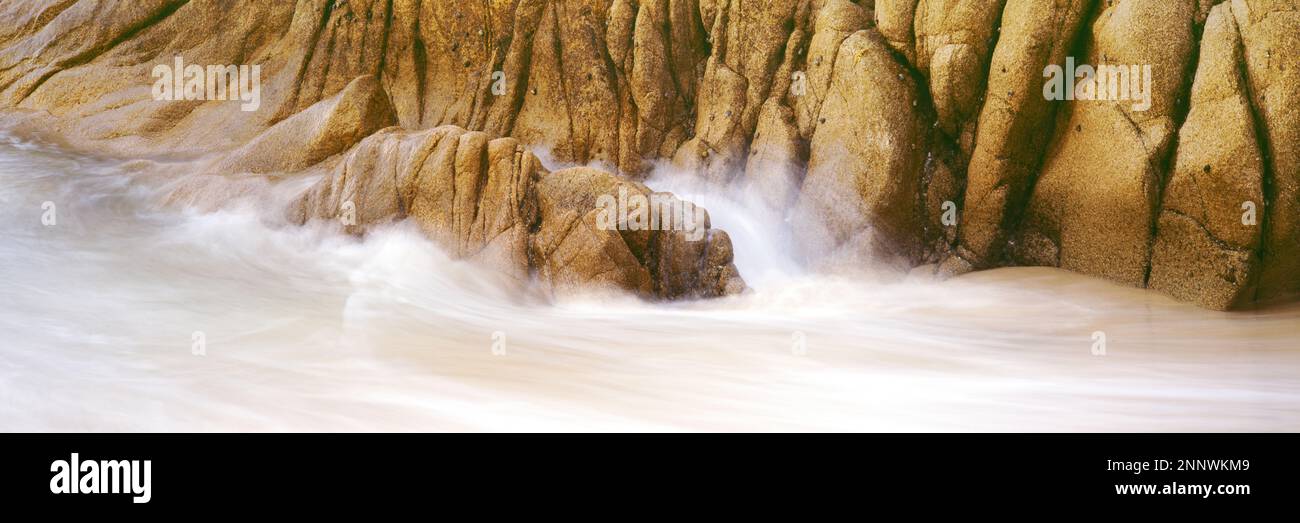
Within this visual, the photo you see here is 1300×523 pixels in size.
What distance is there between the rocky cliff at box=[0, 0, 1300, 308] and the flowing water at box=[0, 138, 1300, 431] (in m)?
0.44

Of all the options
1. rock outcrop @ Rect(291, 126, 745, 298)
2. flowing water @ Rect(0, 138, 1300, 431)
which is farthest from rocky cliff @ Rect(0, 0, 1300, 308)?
flowing water @ Rect(0, 138, 1300, 431)

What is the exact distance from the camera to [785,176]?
11805 millimetres

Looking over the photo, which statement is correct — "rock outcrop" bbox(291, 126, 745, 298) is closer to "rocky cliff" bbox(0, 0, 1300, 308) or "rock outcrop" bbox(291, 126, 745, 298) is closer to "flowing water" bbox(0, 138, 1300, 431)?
"rocky cliff" bbox(0, 0, 1300, 308)

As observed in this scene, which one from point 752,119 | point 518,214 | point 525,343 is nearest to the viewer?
point 525,343

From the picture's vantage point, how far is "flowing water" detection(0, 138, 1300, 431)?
19.4 feet

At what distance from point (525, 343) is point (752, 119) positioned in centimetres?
543

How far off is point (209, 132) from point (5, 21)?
4817mm

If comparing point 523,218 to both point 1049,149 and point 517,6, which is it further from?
point 1049,149

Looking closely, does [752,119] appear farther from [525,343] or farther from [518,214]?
[525,343]

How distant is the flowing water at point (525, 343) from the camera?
5902 mm

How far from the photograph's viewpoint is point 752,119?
1240cm

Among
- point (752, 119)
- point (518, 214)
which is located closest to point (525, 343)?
point (518, 214)
